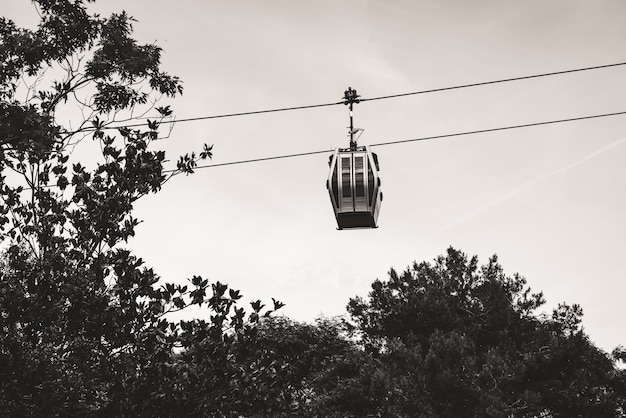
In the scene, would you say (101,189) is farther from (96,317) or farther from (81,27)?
(81,27)

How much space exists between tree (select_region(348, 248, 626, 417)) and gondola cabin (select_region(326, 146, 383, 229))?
21.4 m

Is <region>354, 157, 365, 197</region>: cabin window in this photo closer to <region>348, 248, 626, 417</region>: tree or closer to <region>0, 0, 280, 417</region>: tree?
<region>0, 0, 280, 417</region>: tree

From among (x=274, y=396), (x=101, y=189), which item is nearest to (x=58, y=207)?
(x=101, y=189)

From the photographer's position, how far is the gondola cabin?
1327 cm

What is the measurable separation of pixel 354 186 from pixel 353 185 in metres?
0.03

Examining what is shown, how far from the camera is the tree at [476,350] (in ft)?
109

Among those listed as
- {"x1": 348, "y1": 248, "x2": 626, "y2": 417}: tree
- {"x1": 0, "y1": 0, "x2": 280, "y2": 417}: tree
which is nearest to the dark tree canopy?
{"x1": 0, "y1": 0, "x2": 280, "y2": 417}: tree

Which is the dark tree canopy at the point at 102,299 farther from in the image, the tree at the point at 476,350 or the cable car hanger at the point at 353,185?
the tree at the point at 476,350

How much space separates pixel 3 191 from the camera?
9758 mm

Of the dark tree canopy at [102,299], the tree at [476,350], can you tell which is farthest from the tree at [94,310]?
the tree at [476,350]

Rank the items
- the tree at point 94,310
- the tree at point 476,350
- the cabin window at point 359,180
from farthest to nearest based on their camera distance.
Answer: the tree at point 476,350, the cabin window at point 359,180, the tree at point 94,310

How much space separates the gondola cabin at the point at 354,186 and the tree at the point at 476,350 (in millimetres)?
21396

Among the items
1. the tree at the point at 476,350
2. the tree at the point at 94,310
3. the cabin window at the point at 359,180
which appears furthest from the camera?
the tree at the point at 476,350

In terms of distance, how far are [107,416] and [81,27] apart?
787 cm
